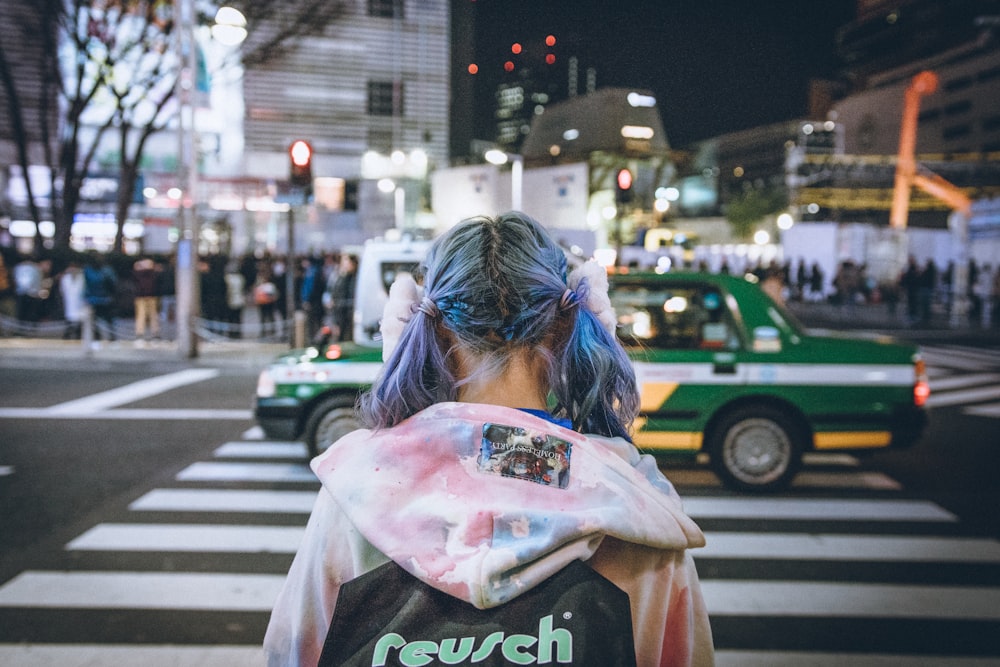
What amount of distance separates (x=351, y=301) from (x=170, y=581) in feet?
29.5

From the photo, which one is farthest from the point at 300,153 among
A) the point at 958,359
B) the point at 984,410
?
the point at 958,359

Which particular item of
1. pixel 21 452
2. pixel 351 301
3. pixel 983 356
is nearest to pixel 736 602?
pixel 21 452

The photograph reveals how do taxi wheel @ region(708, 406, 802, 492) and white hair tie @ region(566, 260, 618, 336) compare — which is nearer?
white hair tie @ region(566, 260, 618, 336)

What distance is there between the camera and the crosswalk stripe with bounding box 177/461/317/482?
697 cm

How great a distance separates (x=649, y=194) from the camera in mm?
44188

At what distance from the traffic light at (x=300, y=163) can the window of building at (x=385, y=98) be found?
2879cm

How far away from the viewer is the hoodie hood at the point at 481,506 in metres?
1.17

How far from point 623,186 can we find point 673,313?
8.68 m

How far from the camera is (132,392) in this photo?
11359 mm

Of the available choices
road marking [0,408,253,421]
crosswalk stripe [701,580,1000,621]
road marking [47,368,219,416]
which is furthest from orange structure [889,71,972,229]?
crosswalk stripe [701,580,1000,621]

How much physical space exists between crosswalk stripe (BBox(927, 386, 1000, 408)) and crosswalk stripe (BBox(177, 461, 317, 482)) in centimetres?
863

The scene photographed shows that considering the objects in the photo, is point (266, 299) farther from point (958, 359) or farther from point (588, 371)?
point (588, 371)

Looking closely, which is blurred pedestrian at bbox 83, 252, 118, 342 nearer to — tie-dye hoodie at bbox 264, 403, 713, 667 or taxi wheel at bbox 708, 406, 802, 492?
taxi wheel at bbox 708, 406, 802, 492

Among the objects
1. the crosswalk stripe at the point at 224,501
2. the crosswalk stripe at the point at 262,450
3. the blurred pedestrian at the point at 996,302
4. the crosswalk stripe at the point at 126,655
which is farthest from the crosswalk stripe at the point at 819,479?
the blurred pedestrian at the point at 996,302
